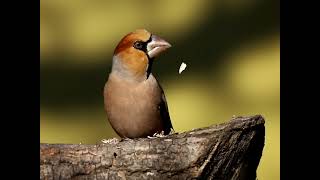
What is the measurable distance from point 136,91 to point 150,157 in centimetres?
86

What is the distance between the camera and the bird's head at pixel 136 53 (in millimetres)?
3686

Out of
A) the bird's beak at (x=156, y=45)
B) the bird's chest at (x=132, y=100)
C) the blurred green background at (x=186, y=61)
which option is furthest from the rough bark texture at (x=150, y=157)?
the blurred green background at (x=186, y=61)

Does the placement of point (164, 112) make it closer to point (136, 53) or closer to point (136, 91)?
point (136, 91)

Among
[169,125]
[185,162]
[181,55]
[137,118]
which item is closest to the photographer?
[185,162]

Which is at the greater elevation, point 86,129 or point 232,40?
point 232,40

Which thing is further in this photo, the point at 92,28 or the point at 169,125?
the point at 92,28

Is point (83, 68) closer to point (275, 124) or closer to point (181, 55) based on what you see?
point (181, 55)

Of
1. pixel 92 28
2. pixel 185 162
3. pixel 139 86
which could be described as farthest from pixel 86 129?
pixel 185 162

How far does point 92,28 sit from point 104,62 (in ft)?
0.74

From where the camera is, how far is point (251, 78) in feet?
14.9

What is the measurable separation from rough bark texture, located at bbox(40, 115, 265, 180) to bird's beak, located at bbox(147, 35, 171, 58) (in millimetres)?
859

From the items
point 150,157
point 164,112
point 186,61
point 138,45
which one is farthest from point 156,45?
point 150,157

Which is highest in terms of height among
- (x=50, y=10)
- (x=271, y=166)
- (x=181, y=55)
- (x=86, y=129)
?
(x=50, y=10)

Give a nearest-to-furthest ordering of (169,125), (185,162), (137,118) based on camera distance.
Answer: (185,162), (137,118), (169,125)
